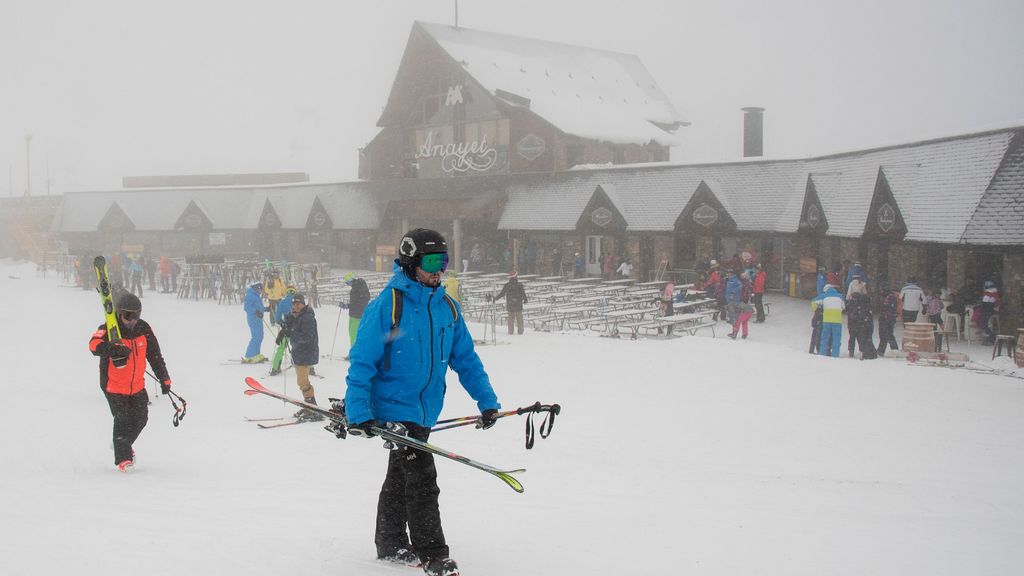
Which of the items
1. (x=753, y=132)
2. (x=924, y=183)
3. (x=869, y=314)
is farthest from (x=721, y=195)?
(x=869, y=314)

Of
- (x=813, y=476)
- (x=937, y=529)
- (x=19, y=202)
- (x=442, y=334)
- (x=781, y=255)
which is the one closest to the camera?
(x=442, y=334)

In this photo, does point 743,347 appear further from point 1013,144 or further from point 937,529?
point 937,529

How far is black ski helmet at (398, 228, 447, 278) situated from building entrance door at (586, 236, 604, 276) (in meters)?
25.6

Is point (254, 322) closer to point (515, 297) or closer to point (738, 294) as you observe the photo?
point (515, 297)

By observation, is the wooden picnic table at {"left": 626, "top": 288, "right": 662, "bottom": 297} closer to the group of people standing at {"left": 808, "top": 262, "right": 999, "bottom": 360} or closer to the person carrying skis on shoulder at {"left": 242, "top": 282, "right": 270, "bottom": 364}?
the group of people standing at {"left": 808, "top": 262, "right": 999, "bottom": 360}

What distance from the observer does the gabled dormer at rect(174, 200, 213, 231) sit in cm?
4119

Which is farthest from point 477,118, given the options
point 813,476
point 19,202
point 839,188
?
point 19,202

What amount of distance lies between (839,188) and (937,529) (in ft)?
60.5

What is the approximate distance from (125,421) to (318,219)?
3226 centimetres

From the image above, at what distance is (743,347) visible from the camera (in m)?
15.8

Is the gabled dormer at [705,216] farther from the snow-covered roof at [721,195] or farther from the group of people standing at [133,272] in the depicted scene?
the group of people standing at [133,272]

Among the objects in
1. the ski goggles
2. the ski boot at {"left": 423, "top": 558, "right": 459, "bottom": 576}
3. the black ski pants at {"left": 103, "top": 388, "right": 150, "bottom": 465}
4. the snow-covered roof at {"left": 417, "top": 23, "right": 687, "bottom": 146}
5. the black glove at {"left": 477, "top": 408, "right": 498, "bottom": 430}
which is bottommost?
the ski boot at {"left": 423, "top": 558, "right": 459, "bottom": 576}

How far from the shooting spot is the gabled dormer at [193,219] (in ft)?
135

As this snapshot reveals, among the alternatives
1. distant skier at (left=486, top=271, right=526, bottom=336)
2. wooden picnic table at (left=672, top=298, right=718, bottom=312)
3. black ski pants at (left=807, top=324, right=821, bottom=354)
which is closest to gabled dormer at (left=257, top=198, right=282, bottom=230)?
wooden picnic table at (left=672, top=298, right=718, bottom=312)
